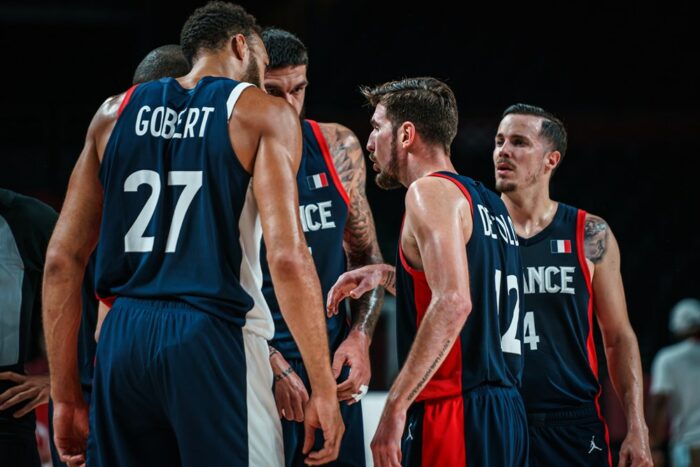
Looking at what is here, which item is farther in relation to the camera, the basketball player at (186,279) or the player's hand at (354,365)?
the player's hand at (354,365)

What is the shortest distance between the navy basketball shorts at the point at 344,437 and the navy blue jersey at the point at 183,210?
1088mm

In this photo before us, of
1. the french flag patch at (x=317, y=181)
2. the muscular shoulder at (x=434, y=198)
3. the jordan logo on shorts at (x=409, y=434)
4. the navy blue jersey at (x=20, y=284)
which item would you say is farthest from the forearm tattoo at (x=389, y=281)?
the navy blue jersey at (x=20, y=284)

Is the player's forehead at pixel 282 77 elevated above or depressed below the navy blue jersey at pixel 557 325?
above

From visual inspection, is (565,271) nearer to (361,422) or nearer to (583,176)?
(361,422)

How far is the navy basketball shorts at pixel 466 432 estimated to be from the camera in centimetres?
330

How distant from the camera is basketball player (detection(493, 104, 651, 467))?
14.6 ft

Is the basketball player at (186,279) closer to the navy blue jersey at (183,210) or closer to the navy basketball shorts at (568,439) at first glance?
the navy blue jersey at (183,210)

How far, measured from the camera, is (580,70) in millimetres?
12000

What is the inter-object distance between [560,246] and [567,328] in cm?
41

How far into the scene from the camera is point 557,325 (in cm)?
455

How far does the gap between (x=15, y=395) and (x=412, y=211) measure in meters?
1.86

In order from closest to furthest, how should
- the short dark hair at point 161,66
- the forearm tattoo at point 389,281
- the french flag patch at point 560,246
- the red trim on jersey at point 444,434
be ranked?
the red trim on jersey at point 444,434 → the forearm tattoo at point 389,281 → the short dark hair at point 161,66 → the french flag patch at point 560,246

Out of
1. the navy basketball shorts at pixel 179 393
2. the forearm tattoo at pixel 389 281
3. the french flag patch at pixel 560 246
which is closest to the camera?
the navy basketball shorts at pixel 179 393

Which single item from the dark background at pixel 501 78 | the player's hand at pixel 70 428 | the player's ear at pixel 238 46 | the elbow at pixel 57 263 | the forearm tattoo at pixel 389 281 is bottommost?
the player's hand at pixel 70 428
